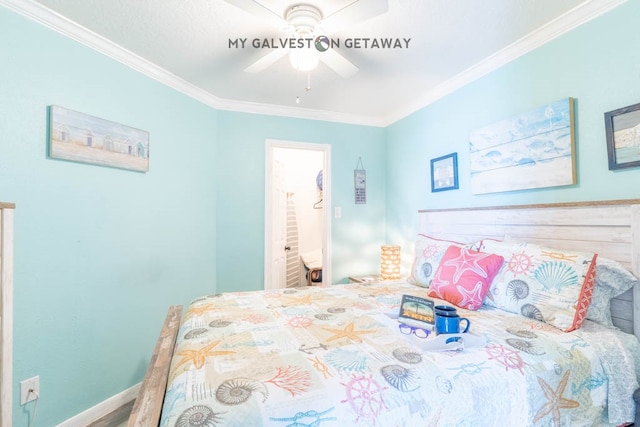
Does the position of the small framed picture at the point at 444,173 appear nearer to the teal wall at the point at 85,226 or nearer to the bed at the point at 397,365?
the bed at the point at 397,365

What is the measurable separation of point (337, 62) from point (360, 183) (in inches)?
73.7

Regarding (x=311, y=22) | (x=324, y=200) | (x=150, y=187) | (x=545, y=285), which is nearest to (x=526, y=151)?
(x=545, y=285)

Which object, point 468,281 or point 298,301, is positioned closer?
point 468,281

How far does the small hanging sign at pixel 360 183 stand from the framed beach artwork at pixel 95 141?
2220 millimetres

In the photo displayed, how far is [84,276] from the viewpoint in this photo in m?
1.95

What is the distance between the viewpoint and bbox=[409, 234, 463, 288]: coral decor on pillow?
2.18m

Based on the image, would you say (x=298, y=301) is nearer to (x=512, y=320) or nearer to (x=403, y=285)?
(x=403, y=285)

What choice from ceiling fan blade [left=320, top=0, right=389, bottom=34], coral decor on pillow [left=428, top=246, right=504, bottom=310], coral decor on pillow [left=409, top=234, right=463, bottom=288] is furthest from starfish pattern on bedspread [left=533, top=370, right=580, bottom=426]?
ceiling fan blade [left=320, top=0, right=389, bottom=34]

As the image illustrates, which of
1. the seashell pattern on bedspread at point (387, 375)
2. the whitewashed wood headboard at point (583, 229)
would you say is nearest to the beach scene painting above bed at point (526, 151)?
the whitewashed wood headboard at point (583, 229)

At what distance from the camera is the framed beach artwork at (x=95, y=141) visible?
5.91 feet

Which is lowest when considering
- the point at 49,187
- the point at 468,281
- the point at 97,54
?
the point at 468,281

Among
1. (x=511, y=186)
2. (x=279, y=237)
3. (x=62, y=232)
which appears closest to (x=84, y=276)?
(x=62, y=232)

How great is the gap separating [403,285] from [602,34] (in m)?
1.96

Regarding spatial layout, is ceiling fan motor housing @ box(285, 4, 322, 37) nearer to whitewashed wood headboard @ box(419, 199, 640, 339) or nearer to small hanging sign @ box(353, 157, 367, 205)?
whitewashed wood headboard @ box(419, 199, 640, 339)
